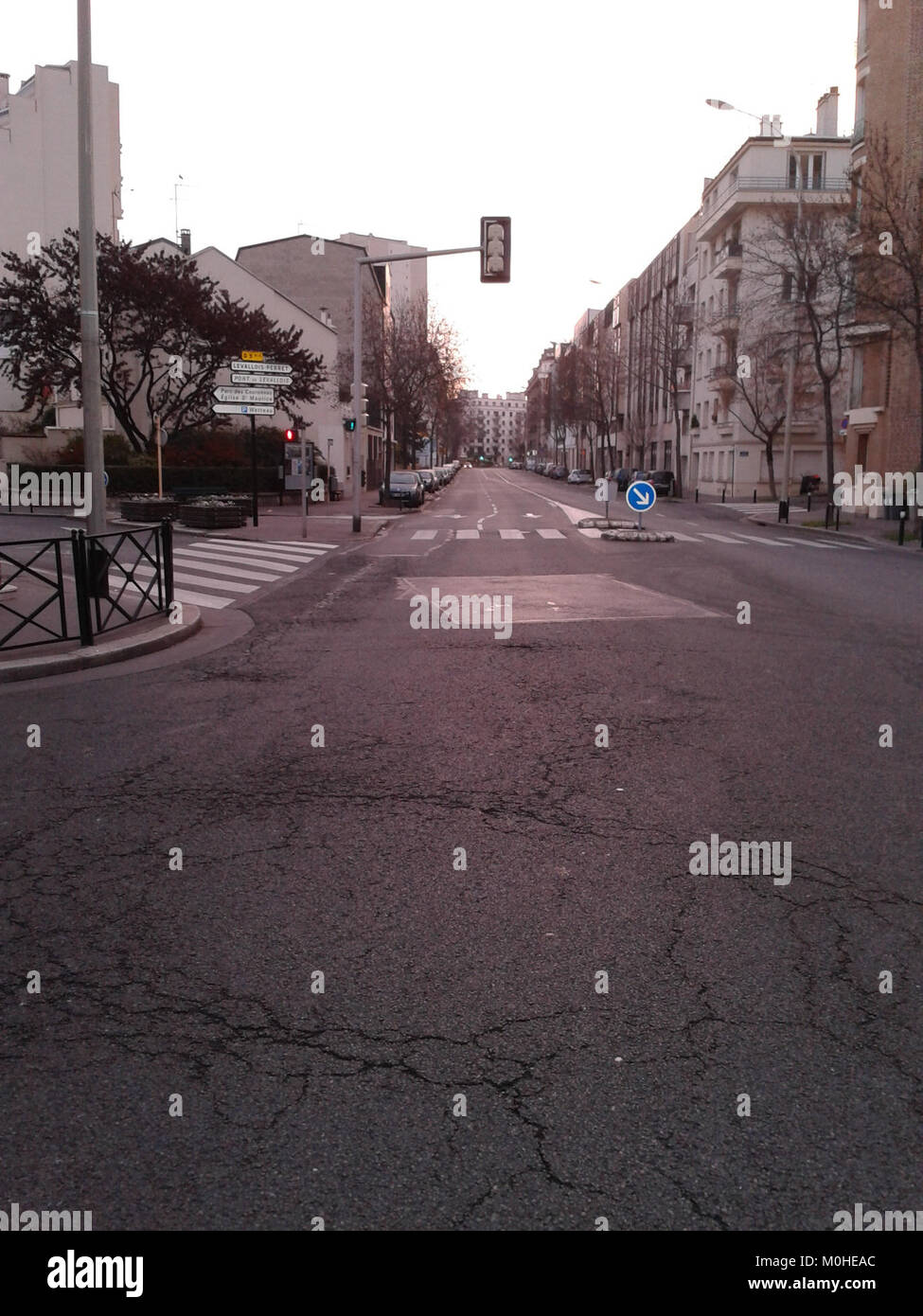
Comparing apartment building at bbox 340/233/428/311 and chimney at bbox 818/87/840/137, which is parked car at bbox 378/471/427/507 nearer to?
chimney at bbox 818/87/840/137

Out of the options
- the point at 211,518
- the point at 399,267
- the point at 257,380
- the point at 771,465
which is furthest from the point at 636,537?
the point at 399,267

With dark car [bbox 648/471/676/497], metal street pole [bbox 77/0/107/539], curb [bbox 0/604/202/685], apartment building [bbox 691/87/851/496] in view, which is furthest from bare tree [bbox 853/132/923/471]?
dark car [bbox 648/471/676/497]

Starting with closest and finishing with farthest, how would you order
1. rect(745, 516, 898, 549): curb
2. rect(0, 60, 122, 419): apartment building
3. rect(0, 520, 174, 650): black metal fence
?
rect(0, 520, 174, 650): black metal fence < rect(745, 516, 898, 549): curb < rect(0, 60, 122, 419): apartment building

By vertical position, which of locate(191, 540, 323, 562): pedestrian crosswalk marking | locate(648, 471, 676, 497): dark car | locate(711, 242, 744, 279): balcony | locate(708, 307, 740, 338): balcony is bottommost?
locate(191, 540, 323, 562): pedestrian crosswalk marking

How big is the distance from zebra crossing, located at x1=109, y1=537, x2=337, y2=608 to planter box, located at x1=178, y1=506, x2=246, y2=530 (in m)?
3.00

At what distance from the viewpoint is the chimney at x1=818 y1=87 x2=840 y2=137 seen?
204ft

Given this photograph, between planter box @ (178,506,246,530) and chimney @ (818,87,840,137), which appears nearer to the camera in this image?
planter box @ (178,506,246,530)

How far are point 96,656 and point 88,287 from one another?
4890mm

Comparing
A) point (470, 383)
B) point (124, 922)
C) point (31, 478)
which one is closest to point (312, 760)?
point (124, 922)

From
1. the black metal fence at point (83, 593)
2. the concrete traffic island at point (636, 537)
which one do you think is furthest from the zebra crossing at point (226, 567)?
the concrete traffic island at point (636, 537)

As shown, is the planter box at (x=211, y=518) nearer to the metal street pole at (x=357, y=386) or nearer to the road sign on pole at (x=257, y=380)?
the metal street pole at (x=357, y=386)

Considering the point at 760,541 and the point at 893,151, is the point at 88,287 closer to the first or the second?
the point at 760,541

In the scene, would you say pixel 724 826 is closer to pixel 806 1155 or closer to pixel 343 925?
pixel 343 925

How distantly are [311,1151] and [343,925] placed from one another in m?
1.48
